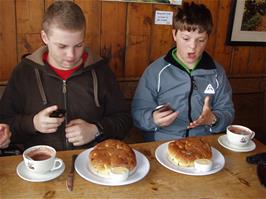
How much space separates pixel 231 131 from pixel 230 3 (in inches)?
45.4

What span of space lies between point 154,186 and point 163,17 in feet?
4.26

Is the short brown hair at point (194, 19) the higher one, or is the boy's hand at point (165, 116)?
the short brown hair at point (194, 19)

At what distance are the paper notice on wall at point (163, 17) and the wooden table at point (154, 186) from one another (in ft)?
3.72

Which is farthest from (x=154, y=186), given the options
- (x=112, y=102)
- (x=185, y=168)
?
(x=112, y=102)

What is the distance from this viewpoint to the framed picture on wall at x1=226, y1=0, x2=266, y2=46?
2227 millimetres

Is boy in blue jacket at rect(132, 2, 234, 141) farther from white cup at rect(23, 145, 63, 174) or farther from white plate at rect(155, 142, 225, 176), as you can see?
white cup at rect(23, 145, 63, 174)

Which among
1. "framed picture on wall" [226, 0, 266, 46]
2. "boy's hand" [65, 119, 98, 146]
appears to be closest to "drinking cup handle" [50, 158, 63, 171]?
"boy's hand" [65, 119, 98, 146]

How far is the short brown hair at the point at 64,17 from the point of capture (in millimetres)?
1378

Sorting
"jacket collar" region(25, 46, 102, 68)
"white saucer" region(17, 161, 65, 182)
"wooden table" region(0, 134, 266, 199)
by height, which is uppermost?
"jacket collar" region(25, 46, 102, 68)

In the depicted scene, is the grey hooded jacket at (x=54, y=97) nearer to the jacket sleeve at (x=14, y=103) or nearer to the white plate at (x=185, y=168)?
the jacket sleeve at (x=14, y=103)

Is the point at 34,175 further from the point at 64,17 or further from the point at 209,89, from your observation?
the point at 209,89

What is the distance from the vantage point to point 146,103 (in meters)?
1.70

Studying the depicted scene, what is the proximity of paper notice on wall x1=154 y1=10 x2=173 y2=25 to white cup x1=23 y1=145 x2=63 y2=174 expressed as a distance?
123cm

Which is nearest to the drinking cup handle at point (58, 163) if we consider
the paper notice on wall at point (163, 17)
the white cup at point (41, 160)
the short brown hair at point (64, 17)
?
the white cup at point (41, 160)
